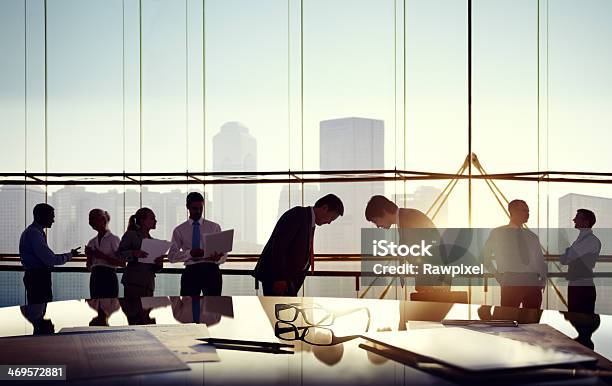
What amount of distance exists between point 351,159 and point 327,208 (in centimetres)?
564

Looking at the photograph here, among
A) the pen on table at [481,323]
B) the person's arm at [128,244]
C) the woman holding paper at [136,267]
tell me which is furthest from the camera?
the person's arm at [128,244]

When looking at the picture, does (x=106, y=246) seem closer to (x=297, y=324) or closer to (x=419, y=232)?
(x=419, y=232)

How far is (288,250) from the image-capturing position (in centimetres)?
312

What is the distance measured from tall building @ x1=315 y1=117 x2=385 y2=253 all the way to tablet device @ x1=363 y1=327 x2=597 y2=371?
576 cm

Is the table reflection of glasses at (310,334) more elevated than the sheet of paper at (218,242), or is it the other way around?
the table reflection of glasses at (310,334)

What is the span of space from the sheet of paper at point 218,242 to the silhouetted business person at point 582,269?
7.00 feet

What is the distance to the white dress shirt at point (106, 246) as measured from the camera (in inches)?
171

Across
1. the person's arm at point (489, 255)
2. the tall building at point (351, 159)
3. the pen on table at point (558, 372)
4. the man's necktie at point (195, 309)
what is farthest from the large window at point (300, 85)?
the pen on table at point (558, 372)

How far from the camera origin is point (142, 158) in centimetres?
900

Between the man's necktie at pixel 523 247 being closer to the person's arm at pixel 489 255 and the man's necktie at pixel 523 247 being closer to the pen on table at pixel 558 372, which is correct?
the person's arm at pixel 489 255

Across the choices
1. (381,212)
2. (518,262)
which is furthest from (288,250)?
(518,262)

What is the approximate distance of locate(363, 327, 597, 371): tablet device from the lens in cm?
99

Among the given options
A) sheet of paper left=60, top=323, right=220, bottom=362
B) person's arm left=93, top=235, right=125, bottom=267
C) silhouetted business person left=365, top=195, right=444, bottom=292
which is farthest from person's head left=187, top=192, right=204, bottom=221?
sheet of paper left=60, top=323, right=220, bottom=362

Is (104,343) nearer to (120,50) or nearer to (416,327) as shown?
(416,327)
